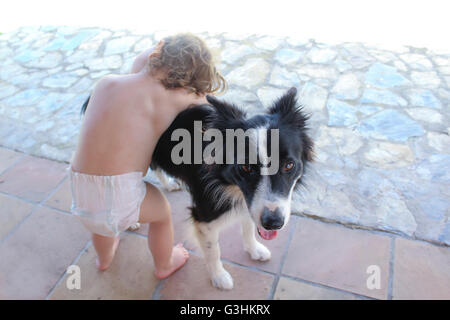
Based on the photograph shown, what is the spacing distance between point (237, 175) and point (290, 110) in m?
0.47

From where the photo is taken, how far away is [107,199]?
1.86m

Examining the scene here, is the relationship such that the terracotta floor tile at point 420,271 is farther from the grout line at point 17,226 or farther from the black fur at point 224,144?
the grout line at point 17,226

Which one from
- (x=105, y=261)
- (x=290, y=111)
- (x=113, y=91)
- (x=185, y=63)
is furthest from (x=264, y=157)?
(x=105, y=261)

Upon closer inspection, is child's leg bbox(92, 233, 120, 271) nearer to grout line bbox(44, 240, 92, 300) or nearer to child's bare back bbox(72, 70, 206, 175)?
grout line bbox(44, 240, 92, 300)

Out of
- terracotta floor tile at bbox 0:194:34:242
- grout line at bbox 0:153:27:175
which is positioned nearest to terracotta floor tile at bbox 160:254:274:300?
terracotta floor tile at bbox 0:194:34:242

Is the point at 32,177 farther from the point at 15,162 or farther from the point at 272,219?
Result: the point at 272,219

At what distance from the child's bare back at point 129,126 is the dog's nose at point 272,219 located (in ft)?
2.39

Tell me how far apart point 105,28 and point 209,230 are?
516 centimetres

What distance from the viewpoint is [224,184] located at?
187 centimetres

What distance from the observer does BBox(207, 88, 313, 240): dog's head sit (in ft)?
5.36

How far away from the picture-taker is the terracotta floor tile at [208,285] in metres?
2.21

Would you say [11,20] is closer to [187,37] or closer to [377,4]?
[187,37]

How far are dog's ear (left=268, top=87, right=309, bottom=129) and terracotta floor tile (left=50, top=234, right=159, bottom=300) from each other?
1.41 meters

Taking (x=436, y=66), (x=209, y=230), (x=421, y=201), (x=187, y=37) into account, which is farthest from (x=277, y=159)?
(x=436, y=66)
